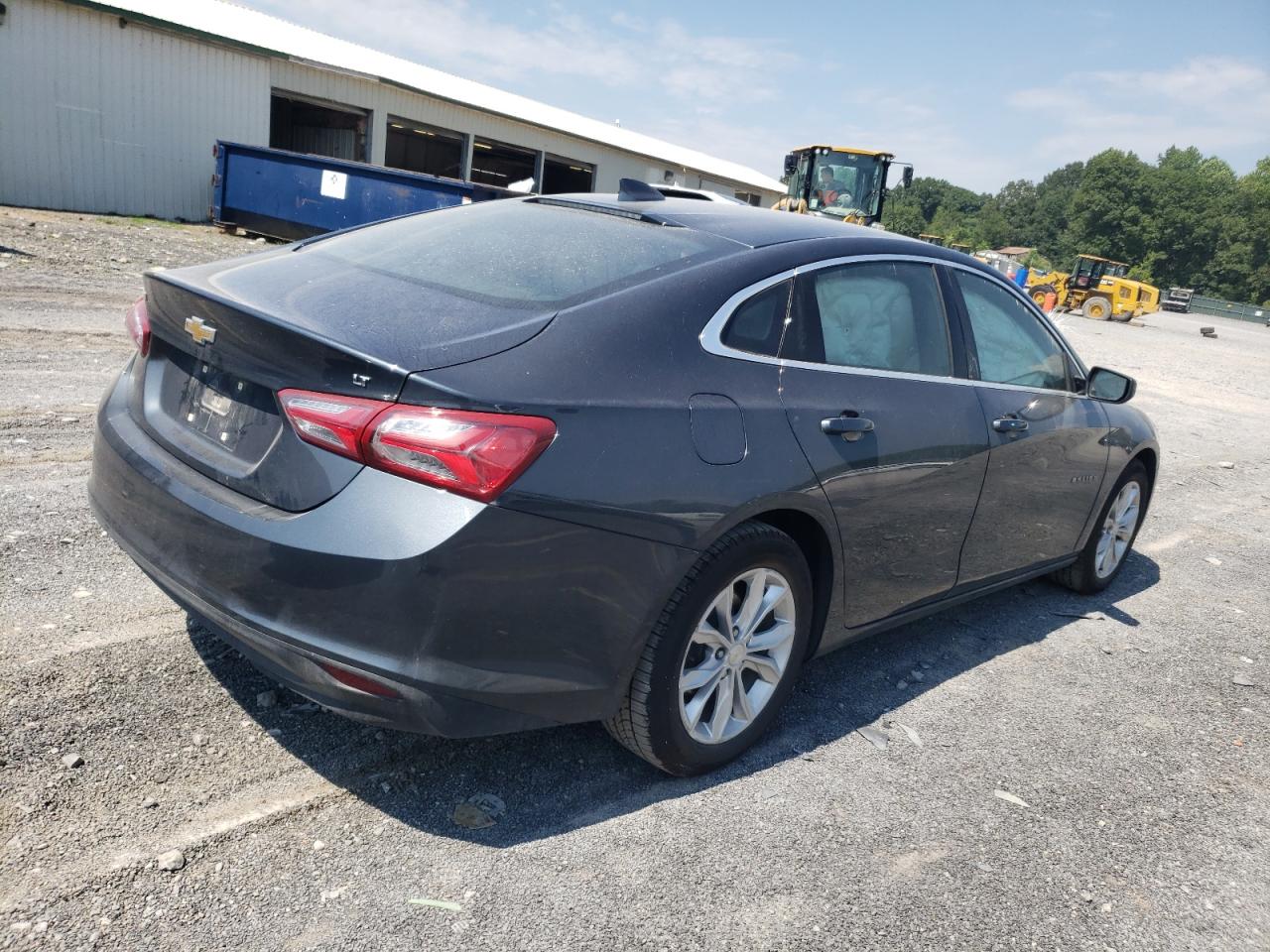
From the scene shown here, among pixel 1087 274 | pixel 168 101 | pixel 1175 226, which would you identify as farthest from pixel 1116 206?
pixel 168 101

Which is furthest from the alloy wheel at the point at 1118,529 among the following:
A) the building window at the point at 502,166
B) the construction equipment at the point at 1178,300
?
the construction equipment at the point at 1178,300

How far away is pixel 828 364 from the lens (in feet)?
10.4

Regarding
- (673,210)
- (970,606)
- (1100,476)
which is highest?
(673,210)

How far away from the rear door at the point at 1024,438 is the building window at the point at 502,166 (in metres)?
28.8

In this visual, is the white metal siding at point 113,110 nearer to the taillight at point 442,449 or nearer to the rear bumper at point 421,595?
the rear bumper at point 421,595

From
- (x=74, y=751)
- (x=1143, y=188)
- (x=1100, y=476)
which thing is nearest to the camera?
(x=74, y=751)

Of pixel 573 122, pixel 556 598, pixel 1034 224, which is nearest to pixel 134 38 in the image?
pixel 573 122

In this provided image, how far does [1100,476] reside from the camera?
4824 mm

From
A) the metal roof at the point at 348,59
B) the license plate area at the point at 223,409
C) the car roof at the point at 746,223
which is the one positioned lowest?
the license plate area at the point at 223,409

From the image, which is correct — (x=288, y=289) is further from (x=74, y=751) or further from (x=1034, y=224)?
(x=1034, y=224)

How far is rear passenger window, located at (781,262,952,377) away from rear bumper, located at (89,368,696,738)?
1.02 meters

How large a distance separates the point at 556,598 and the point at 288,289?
118cm

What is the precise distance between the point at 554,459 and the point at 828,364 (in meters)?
1.22

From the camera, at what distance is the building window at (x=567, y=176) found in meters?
33.4
